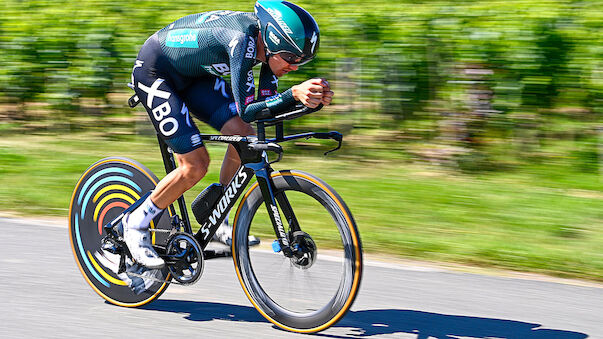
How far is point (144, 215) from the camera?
5.01m

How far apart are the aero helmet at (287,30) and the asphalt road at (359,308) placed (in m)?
1.53

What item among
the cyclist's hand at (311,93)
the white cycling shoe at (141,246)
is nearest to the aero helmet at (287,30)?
the cyclist's hand at (311,93)

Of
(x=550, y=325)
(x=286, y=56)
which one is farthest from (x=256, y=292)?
(x=550, y=325)

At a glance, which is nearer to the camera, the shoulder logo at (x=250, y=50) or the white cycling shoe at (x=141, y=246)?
the shoulder logo at (x=250, y=50)

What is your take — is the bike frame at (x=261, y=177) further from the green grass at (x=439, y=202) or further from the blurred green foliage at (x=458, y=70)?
the blurred green foliage at (x=458, y=70)

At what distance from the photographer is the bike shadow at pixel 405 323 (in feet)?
15.6

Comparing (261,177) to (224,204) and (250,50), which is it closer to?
(224,204)

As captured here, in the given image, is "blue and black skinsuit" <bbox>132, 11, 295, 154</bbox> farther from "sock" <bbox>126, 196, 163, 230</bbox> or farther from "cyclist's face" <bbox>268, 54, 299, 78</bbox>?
"sock" <bbox>126, 196, 163, 230</bbox>

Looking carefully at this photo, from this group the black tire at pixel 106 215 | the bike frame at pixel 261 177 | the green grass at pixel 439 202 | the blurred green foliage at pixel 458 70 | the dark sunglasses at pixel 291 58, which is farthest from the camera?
the blurred green foliage at pixel 458 70

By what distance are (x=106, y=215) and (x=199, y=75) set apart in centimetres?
110

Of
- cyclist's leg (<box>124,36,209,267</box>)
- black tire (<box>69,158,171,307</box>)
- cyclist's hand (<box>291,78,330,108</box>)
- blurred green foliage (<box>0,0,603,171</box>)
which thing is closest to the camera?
cyclist's hand (<box>291,78,330,108</box>)

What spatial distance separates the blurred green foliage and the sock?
14.7 feet

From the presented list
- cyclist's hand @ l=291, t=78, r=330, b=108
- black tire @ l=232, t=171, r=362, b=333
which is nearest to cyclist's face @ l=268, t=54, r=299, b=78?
cyclist's hand @ l=291, t=78, r=330, b=108

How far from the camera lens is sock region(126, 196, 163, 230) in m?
4.99
